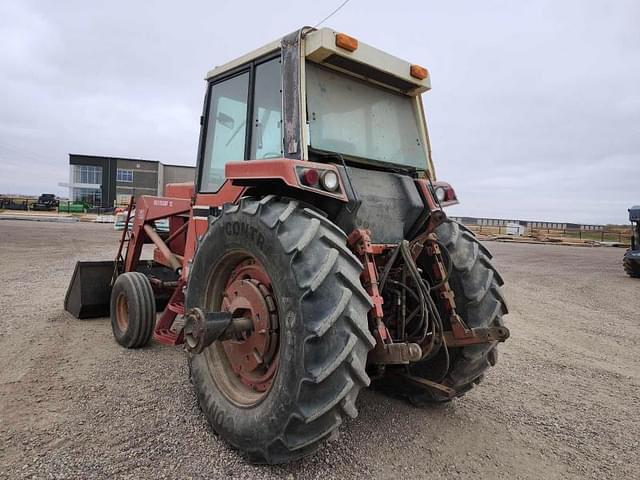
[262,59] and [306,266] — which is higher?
[262,59]

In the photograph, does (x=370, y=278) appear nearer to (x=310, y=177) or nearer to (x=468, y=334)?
(x=310, y=177)

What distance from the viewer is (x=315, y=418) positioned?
2311 millimetres

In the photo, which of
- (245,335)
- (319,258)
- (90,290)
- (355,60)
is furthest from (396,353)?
(90,290)

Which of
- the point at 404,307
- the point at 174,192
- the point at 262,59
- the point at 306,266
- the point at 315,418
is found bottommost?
the point at 315,418

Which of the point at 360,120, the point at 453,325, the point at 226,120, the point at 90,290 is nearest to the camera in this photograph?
the point at 453,325

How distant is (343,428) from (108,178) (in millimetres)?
53403

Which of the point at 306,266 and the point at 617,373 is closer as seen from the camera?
the point at 306,266

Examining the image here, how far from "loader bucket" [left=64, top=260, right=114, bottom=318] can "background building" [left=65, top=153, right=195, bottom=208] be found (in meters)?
44.3

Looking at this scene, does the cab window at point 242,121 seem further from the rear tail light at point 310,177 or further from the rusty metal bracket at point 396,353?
the rusty metal bracket at point 396,353

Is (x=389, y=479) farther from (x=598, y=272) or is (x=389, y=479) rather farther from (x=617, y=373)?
(x=598, y=272)

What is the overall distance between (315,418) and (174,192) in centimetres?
366

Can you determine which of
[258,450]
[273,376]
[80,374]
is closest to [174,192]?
[80,374]

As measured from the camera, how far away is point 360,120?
11.8 ft

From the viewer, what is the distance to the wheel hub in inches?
110
